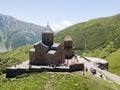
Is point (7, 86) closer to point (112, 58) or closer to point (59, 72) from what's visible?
point (59, 72)

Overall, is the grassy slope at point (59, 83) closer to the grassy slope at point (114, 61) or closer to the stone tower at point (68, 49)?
the stone tower at point (68, 49)

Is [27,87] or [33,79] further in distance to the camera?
[33,79]

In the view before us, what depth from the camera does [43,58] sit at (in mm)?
72938

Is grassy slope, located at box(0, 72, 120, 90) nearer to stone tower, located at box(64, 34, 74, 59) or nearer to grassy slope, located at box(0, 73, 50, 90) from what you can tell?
grassy slope, located at box(0, 73, 50, 90)

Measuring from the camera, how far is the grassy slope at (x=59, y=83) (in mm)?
51284

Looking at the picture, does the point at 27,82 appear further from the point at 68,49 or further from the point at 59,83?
the point at 68,49

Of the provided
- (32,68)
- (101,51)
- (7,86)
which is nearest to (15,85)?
(7,86)

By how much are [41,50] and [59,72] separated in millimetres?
14362

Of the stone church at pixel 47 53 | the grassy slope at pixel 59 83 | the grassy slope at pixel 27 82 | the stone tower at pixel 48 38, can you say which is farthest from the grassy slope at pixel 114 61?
the grassy slope at pixel 27 82

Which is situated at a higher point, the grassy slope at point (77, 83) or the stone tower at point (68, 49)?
the stone tower at point (68, 49)

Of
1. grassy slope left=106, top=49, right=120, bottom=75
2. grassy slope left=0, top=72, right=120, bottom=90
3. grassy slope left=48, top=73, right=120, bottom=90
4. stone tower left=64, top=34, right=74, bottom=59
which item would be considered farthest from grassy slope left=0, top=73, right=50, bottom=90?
grassy slope left=106, top=49, right=120, bottom=75

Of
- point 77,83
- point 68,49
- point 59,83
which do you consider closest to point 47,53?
point 68,49

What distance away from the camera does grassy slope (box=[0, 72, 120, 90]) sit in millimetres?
51284

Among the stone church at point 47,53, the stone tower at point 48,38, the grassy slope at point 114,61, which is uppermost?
the stone tower at point 48,38
